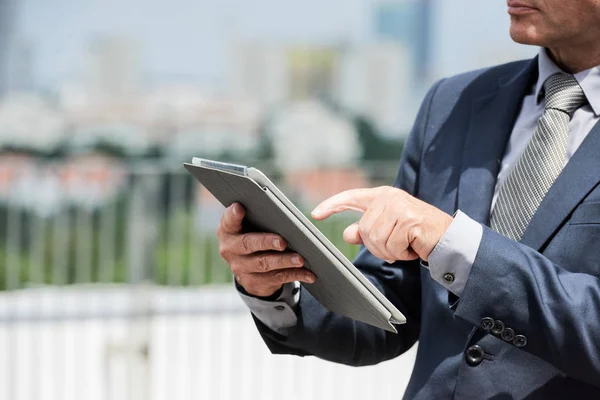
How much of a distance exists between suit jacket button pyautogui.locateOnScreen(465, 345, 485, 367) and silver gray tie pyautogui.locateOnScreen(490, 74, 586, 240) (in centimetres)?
23

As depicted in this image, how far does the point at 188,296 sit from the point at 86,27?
416cm

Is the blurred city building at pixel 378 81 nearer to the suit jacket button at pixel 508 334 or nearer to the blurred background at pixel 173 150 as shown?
the blurred background at pixel 173 150

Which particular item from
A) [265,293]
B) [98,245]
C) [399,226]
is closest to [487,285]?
[399,226]

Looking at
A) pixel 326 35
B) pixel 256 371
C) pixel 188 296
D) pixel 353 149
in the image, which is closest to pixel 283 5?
pixel 326 35

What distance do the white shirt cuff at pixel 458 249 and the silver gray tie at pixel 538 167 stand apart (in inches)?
7.8

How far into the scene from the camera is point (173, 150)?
926 cm

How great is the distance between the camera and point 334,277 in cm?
190

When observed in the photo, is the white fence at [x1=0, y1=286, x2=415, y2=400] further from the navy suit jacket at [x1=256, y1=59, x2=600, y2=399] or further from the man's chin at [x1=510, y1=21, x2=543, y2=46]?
the man's chin at [x1=510, y1=21, x2=543, y2=46]

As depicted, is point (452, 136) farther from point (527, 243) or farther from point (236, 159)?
point (236, 159)

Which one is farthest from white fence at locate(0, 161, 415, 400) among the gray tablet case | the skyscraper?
the gray tablet case

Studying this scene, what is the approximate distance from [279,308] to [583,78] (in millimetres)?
819

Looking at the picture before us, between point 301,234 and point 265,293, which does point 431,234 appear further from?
point 265,293

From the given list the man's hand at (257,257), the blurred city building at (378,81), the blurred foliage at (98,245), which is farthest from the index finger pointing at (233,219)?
the blurred city building at (378,81)

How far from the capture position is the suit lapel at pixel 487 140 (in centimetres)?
207
